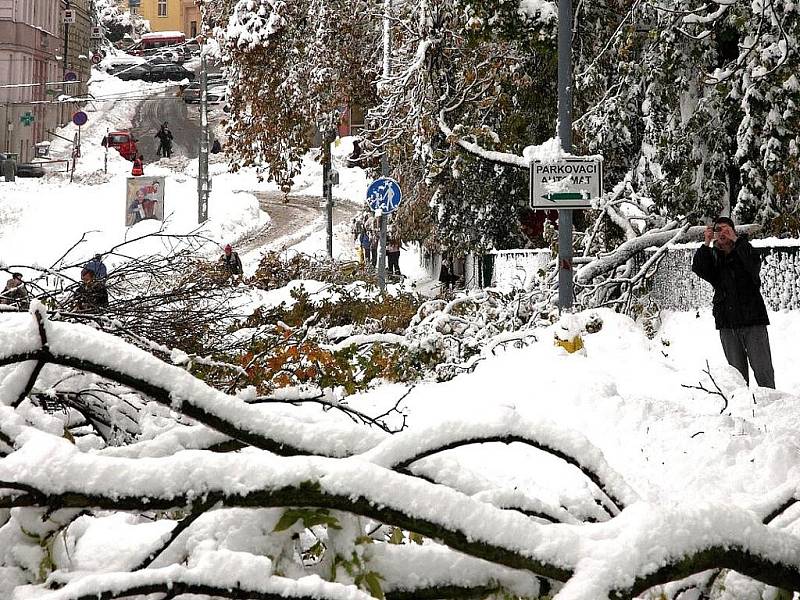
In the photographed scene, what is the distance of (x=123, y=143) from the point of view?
55.0 meters

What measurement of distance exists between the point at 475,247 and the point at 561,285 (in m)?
10.9

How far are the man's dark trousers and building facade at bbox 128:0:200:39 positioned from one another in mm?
87301

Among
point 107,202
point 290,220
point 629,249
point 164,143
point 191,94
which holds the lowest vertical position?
point 629,249

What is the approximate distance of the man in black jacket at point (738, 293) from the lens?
8195mm

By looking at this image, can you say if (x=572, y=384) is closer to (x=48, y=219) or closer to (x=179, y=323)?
(x=179, y=323)

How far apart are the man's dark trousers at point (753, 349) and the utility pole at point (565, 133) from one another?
2.78 metres

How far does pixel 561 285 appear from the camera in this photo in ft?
36.3

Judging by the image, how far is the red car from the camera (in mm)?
54531

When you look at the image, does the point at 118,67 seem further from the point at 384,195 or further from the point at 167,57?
the point at 384,195

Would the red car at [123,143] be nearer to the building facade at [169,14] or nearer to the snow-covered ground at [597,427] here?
the building facade at [169,14]

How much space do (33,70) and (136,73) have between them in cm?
1733

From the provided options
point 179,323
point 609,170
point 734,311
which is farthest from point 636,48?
point 179,323

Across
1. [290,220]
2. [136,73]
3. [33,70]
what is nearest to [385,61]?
[290,220]

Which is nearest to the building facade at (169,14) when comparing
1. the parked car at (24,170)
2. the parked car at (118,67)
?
the parked car at (118,67)
